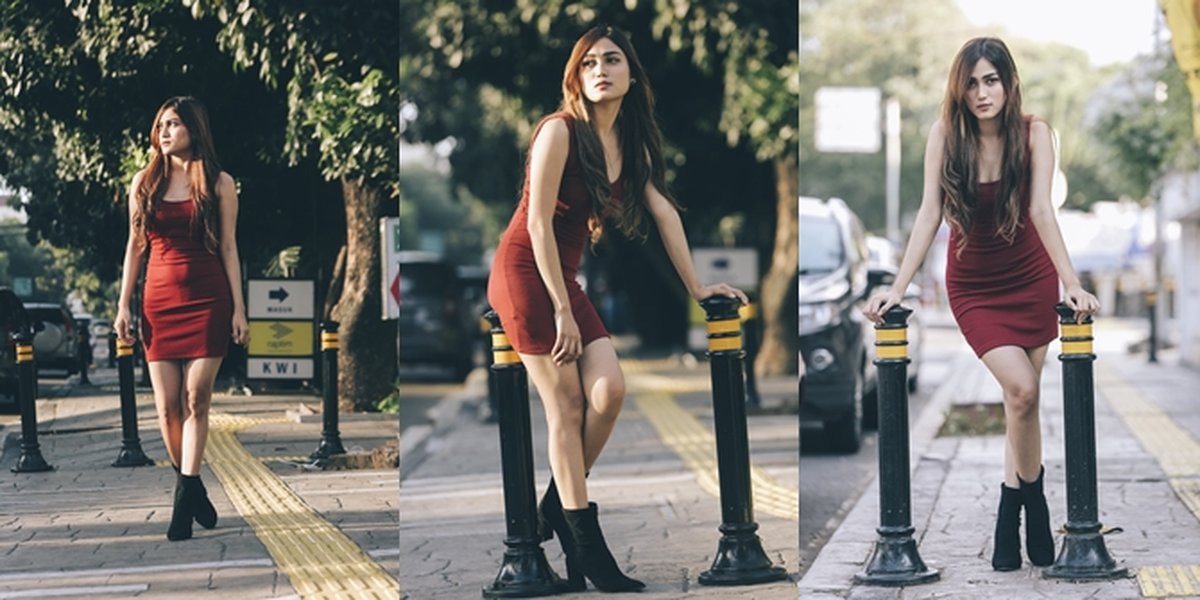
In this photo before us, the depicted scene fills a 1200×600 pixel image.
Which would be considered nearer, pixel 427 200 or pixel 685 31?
pixel 685 31

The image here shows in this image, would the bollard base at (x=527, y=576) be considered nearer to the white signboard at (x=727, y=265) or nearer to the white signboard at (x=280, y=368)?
the white signboard at (x=280, y=368)

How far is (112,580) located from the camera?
204 inches

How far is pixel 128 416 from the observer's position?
212 inches

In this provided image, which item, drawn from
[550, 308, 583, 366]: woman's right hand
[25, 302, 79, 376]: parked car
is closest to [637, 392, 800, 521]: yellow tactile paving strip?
[550, 308, 583, 366]: woman's right hand

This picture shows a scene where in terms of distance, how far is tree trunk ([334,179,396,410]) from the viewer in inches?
211

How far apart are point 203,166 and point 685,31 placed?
12397 millimetres

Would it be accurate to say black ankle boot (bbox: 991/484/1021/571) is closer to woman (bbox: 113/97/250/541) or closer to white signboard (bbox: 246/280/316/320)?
white signboard (bbox: 246/280/316/320)

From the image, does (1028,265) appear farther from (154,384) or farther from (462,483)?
(462,483)

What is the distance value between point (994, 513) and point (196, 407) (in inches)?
99.7

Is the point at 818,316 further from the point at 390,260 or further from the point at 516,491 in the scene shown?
the point at 390,260

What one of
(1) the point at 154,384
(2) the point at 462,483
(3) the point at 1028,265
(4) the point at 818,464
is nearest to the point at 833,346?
(4) the point at 818,464

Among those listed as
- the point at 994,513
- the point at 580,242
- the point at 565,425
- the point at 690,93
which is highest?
the point at 690,93

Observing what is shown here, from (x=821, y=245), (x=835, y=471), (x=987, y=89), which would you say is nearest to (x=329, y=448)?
(x=987, y=89)

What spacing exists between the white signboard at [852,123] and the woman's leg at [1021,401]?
377cm
